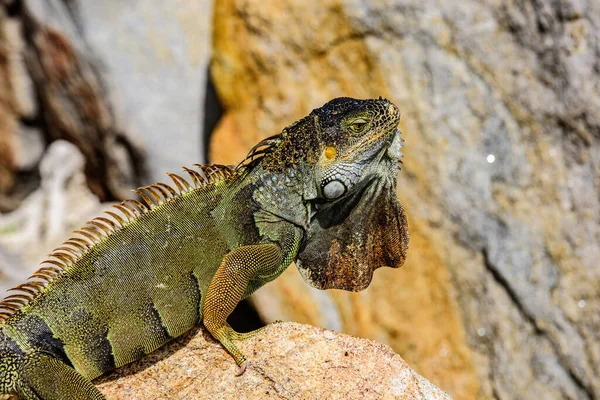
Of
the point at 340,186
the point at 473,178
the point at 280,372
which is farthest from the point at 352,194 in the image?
the point at 473,178

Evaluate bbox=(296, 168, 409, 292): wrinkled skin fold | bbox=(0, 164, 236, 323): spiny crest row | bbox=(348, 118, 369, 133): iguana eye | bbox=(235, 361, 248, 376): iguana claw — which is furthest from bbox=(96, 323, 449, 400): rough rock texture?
bbox=(348, 118, 369, 133): iguana eye

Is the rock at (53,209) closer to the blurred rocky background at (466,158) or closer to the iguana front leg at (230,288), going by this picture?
the blurred rocky background at (466,158)

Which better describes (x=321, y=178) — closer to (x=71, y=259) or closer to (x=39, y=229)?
(x=71, y=259)

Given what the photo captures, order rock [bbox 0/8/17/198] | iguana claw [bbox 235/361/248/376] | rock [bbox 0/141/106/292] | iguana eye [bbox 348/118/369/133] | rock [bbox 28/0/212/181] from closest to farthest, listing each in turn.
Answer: iguana claw [bbox 235/361/248/376], iguana eye [bbox 348/118/369/133], rock [bbox 28/0/212/181], rock [bbox 0/141/106/292], rock [bbox 0/8/17/198]

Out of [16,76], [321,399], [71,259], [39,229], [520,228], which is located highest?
[71,259]

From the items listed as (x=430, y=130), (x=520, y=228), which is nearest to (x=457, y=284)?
(x=520, y=228)

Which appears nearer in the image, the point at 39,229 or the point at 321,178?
the point at 321,178

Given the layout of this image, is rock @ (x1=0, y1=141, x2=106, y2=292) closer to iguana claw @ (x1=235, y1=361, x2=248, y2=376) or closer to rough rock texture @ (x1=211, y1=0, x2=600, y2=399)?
rough rock texture @ (x1=211, y1=0, x2=600, y2=399)
